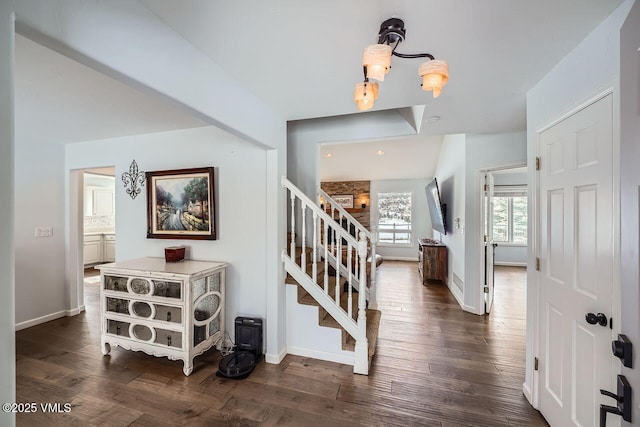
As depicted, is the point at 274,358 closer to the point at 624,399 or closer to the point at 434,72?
the point at 624,399

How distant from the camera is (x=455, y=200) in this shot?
4.44m

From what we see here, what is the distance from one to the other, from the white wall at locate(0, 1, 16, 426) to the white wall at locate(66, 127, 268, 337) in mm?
1834

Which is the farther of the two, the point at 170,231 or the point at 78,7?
the point at 170,231

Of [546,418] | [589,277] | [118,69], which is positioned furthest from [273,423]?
[118,69]

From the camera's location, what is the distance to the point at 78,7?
99 cm

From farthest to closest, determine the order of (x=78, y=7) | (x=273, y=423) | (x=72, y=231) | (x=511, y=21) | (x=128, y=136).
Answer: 1. (x=72, y=231)
2. (x=128, y=136)
3. (x=273, y=423)
4. (x=511, y=21)
5. (x=78, y=7)

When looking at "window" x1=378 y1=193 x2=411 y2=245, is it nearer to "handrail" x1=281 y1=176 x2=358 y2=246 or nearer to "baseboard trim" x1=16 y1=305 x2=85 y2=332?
"handrail" x1=281 y1=176 x2=358 y2=246

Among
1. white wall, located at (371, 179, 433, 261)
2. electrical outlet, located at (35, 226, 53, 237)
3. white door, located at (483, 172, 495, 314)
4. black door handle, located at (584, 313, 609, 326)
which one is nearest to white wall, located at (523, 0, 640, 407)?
black door handle, located at (584, 313, 609, 326)

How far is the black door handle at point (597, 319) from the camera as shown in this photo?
126cm

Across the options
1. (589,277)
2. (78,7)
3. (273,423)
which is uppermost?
(78,7)

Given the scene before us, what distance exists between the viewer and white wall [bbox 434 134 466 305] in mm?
3959

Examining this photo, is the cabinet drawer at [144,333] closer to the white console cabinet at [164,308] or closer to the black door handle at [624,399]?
the white console cabinet at [164,308]

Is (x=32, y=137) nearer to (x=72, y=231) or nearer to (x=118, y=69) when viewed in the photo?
(x=72, y=231)

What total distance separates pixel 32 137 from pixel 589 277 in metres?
5.58
